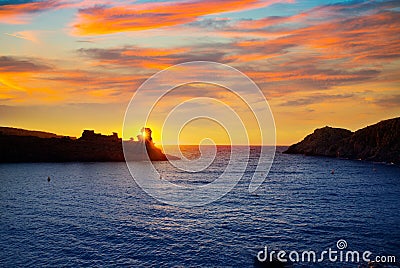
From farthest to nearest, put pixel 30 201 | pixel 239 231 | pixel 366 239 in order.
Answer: pixel 30 201 → pixel 239 231 → pixel 366 239

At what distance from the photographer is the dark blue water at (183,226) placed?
43719mm

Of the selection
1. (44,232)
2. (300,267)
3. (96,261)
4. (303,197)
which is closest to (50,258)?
(96,261)

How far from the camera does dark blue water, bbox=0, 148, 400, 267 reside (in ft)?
143

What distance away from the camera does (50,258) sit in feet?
141

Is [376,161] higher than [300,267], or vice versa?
[376,161]

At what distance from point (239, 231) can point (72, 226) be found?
3078 centimetres

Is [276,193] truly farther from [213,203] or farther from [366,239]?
[366,239]

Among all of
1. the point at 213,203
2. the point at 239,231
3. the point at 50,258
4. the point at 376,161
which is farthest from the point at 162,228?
the point at 376,161

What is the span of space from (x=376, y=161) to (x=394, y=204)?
13574cm

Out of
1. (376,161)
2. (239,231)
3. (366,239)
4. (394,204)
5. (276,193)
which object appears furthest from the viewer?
(376,161)

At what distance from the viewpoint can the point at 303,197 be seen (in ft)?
286

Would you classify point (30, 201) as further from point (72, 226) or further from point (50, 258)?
point (50, 258)

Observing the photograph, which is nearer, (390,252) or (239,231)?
(390,252)

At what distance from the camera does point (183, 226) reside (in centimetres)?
5884
